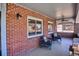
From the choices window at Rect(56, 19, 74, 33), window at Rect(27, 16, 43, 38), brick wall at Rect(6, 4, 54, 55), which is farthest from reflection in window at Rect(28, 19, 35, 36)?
window at Rect(56, 19, 74, 33)

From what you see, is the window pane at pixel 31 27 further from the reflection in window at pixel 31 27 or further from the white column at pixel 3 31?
the white column at pixel 3 31

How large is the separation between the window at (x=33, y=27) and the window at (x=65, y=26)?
585 cm

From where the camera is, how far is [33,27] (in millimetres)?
6621

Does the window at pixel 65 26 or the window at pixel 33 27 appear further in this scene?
the window at pixel 65 26

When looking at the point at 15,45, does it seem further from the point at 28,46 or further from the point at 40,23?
the point at 40,23

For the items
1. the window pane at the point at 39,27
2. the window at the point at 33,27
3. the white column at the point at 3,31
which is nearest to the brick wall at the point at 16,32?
the white column at the point at 3,31

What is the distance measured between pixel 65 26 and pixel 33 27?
733 cm

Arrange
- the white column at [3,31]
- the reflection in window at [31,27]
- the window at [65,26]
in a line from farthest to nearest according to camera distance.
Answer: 1. the window at [65,26]
2. the reflection in window at [31,27]
3. the white column at [3,31]

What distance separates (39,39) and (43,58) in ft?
16.7

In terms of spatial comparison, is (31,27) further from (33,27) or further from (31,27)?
(33,27)

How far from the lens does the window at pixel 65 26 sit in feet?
42.0

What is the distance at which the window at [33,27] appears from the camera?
6.13 metres

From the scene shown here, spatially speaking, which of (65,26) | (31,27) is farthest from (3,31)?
(65,26)

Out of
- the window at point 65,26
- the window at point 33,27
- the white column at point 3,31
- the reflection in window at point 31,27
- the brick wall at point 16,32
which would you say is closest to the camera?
the white column at point 3,31
